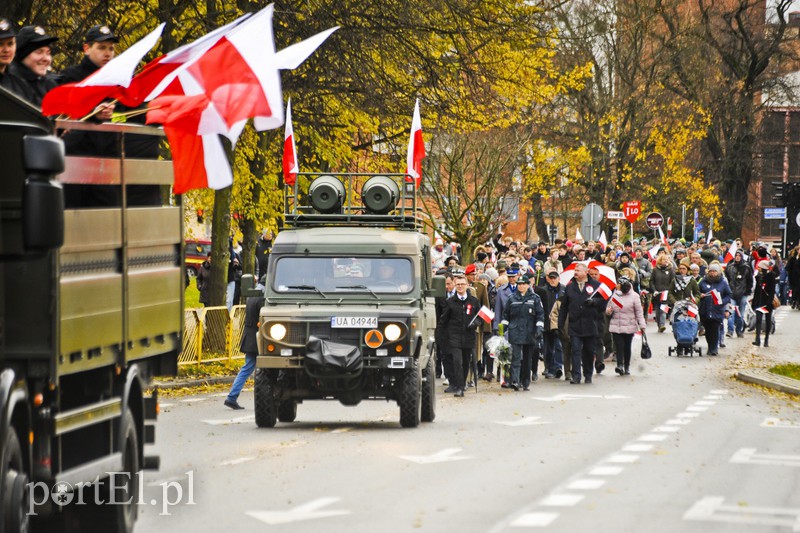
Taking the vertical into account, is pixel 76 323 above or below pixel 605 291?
above

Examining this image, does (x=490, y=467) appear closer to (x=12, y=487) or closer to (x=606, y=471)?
(x=606, y=471)

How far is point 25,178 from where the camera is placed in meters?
8.01

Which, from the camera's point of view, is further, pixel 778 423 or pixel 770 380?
pixel 770 380

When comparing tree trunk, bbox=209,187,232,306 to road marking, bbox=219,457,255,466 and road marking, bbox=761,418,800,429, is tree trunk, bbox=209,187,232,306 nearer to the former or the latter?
road marking, bbox=761,418,800,429

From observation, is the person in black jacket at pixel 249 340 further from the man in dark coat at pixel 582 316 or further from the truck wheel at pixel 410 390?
the man in dark coat at pixel 582 316

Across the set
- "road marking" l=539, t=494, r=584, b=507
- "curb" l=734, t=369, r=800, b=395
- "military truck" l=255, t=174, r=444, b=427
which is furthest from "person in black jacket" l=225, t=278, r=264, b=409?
"curb" l=734, t=369, r=800, b=395

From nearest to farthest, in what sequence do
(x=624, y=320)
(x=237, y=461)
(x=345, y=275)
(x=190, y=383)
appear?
1. (x=237, y=461)
2. (x=345, y=275)
3. (x=190, y=383)
4. (x=624, y=320)

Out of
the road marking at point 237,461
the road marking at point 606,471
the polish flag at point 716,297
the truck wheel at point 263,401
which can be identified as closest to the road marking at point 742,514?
the road marking at point 606,471

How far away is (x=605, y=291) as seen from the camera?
87.0 feet

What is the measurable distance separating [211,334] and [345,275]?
8.62 m

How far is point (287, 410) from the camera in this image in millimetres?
18547

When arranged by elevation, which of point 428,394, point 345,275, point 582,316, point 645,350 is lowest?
point 645,350

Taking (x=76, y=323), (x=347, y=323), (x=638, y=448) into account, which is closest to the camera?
(x=76, y=323)

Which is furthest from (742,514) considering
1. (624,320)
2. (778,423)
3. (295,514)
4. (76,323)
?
(624,320)
